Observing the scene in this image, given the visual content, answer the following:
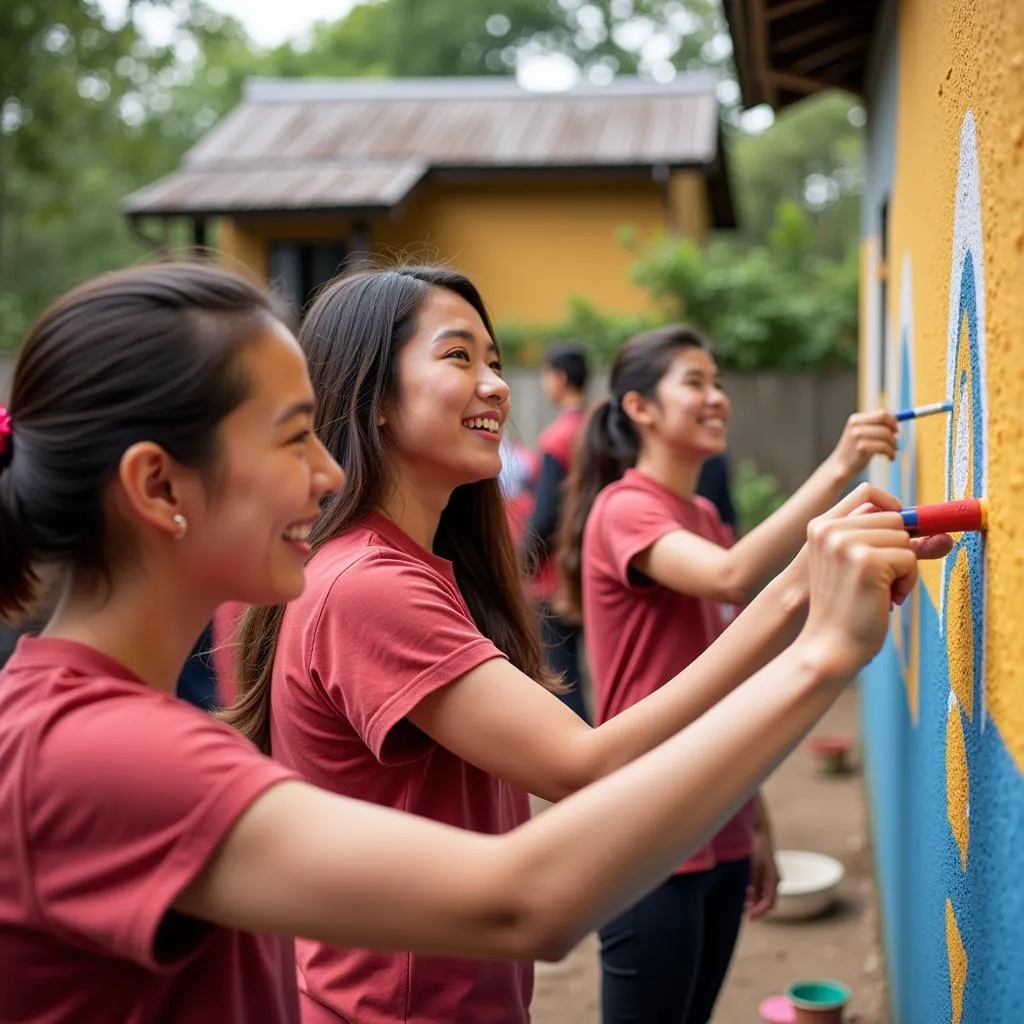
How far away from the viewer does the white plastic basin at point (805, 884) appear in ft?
16.4

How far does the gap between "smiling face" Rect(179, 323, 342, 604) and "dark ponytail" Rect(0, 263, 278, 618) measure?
0.02 m

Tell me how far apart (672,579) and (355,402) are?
98 cm

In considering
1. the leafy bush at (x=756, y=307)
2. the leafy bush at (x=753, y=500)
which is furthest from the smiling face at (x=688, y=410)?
the leafy bush at (x=756, y=307)

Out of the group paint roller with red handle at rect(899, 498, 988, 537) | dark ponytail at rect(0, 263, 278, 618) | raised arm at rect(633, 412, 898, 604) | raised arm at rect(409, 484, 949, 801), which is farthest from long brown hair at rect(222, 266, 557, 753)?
paint roller with red handle at rect(899, 498, 988, 537)

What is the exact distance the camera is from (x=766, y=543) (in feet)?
8.33

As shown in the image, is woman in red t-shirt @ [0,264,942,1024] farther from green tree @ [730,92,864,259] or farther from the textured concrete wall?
green tree @ [730,92,864,259]

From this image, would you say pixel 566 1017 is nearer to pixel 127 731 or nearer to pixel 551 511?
pixel 551 511

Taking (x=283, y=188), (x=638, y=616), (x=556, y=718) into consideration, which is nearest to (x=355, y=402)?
(x=556, y=718)

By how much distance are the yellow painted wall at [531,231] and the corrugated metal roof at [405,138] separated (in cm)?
41

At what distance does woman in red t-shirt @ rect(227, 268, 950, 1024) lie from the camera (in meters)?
1.64

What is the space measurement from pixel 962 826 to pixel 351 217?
1265 centimetres

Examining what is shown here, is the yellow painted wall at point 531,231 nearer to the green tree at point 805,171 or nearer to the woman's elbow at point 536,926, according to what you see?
the woman's elbow at point 536,926

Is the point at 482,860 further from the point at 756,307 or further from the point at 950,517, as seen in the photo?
the point at 756,307

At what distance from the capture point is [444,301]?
6.98ft
